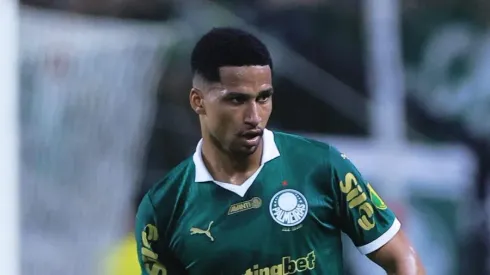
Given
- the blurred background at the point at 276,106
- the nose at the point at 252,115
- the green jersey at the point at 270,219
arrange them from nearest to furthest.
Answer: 1. the nose at the point at 252,115
2. the green jersey at the point at 270,219
3. the blurred background at the point at 276,106

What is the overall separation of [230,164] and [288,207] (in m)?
0.18

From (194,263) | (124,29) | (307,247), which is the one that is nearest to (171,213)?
(194,263)

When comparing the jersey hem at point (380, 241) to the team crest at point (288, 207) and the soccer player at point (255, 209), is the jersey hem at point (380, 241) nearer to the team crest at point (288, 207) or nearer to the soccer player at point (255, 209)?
the soccer player at point (255, 209)

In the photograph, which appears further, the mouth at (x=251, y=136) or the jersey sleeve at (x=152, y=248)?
the jersey sleeve at (x=152, y=248)

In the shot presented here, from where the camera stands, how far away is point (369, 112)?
5.89 m

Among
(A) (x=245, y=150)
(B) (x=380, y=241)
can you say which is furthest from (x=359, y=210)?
(A) (x=245, y=150)

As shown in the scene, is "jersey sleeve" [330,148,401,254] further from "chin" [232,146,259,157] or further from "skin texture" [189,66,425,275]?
"chin" [232,146,259,157]

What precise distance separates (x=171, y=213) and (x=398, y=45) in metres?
3.43

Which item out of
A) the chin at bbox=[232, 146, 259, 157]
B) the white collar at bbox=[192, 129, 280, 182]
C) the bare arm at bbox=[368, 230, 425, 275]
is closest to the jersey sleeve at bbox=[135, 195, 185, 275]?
the white collar at bbox=[192, 129, 280, 182]

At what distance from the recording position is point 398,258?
106 inches

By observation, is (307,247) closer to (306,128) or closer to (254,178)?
(254,178)

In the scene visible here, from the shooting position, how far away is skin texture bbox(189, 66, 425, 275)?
8.45 ft

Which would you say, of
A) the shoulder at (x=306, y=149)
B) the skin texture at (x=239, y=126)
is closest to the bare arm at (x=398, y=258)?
the skin texture at (x=239, y=126)

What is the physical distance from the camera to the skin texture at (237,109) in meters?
2.57
